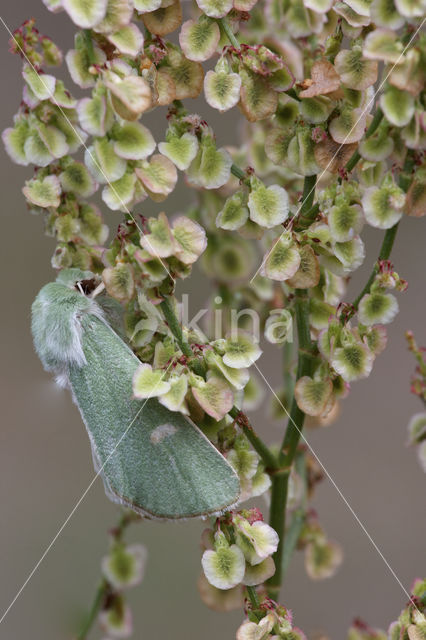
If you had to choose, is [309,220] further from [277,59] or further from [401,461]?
[401,461]

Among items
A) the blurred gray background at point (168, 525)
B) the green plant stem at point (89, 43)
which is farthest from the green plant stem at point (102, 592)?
the blurred gray background at point (168, 525)

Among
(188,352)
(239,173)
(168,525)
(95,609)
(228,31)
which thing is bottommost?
(168,525)

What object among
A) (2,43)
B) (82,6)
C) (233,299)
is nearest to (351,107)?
(82,6)

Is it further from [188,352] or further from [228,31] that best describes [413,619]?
[228,31]

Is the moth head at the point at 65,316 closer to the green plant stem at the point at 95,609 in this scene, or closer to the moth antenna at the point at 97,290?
the moth antenna at the point at 97,290

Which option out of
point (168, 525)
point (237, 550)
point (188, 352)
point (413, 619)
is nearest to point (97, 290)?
point (188, 352)

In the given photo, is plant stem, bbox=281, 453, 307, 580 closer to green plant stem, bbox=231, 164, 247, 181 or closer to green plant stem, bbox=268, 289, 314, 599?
green plant stem, bbox=268, 289, 314, 599

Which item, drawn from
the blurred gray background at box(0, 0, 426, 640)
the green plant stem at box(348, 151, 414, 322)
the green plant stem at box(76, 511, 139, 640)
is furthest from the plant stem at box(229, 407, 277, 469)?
the blurred gray background at box(0, 0, 426, 640)
